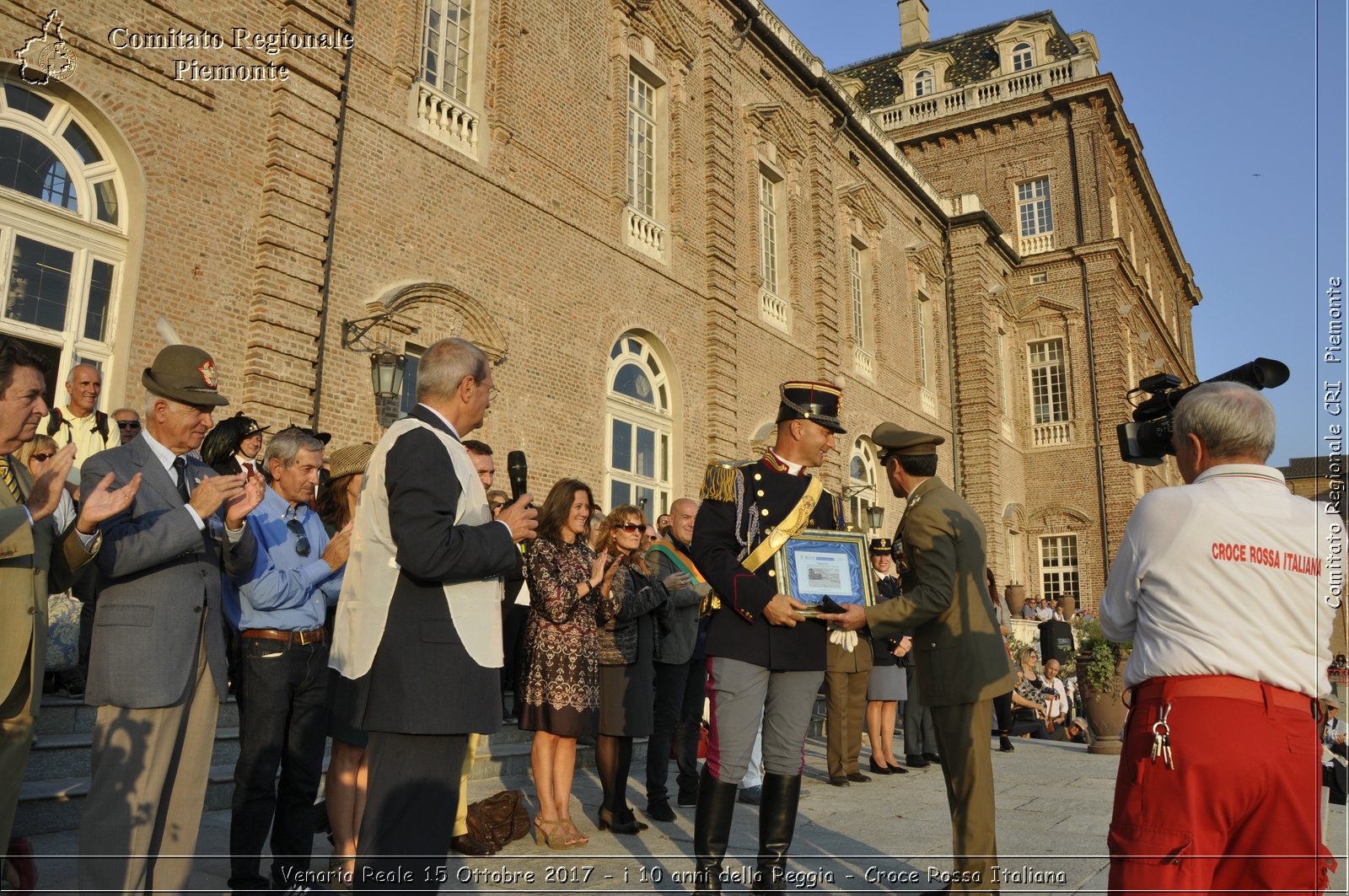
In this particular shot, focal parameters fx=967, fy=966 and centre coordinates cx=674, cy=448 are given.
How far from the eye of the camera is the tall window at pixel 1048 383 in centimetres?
3109

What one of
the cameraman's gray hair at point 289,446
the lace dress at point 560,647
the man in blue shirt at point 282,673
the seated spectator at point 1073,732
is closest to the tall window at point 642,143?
the seated spectator at point 1073,732

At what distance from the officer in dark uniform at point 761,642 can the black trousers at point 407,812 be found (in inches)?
52.9

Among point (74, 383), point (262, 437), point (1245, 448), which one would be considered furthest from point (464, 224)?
point (1245, 448)

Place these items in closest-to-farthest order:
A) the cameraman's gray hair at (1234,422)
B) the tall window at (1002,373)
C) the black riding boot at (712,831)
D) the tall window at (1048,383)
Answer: the cameraman's gray hair at (1234,422) → the black riding boot at (712,831) → the tall window at (1002,373) → the tall window at (1048,383)

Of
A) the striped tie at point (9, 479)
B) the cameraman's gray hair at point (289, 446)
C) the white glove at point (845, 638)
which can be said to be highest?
the cameraman's gray hair at point (289, 446)

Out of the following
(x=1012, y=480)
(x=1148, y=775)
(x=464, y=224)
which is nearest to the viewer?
(x=1148, y=775)

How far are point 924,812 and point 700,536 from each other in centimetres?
361

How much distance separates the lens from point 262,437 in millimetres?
8789

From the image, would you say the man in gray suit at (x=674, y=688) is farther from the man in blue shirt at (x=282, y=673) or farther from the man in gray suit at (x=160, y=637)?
the man in gray suit at (x=160, y=637)

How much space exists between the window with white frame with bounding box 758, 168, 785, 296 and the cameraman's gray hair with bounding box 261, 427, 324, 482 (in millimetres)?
15113

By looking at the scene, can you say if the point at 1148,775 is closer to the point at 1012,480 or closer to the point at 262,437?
the point at 262,437

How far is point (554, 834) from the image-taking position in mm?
5426

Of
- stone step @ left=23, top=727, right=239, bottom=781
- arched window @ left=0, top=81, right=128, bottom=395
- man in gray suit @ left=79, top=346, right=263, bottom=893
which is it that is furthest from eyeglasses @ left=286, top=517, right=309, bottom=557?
arched window @ left=0, top=81, right=128, bottom=395

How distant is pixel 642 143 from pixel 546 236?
3.98 metres
